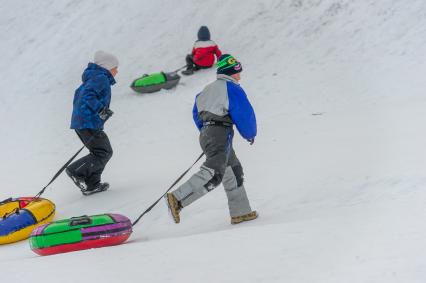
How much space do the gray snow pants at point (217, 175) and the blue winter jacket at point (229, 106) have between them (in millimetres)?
124

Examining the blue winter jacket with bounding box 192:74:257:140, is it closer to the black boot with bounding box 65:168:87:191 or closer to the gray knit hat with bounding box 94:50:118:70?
the gray knit hat with bounding box 94:50:118:70

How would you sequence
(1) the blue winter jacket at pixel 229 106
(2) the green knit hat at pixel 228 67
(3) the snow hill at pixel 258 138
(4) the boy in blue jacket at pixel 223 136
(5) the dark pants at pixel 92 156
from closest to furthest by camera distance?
1. (3) the snow hill at pixel 258 138
2. (4) the boy in blue jacket at pixel 223 136
3. (1) the blue winter jacket at pixel 229 106
4. (2) the green knit hat at pixel 228 67
5. (5) the dark pants at pixel 92 156

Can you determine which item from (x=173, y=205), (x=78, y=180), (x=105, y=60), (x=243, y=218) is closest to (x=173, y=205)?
(x=173, y=205)

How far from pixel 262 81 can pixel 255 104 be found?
1.05m

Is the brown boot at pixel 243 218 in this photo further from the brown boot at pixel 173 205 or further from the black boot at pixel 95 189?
the black boot at pixel 95 189

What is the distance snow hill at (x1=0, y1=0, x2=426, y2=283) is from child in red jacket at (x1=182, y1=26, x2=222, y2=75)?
0.25 metres

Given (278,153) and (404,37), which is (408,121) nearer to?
(278,153)

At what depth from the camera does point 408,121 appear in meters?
8.16

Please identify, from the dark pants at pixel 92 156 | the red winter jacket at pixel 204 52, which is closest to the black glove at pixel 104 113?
the dark pants at pixel 92 156

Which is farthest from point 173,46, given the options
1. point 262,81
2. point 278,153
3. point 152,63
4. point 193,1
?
point 278,153

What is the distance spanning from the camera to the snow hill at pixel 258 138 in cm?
403

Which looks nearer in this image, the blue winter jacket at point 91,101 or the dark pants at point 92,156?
the blue winter jacket at point 91,101

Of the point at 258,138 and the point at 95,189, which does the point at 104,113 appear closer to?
the point at 95,189

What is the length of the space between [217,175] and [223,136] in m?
0.39
